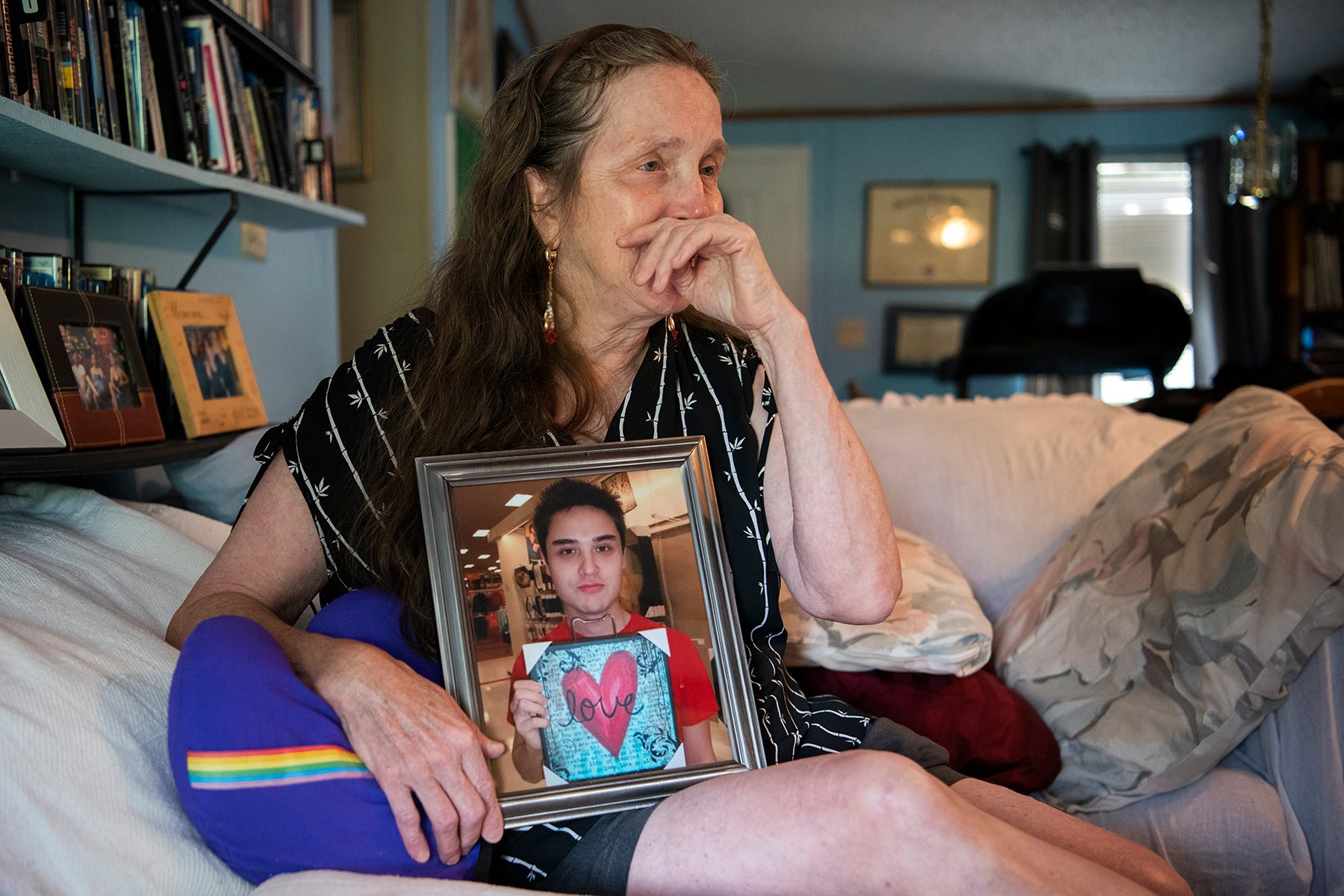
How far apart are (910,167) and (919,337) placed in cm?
117

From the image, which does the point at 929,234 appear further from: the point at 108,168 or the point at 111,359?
the point at 111,359

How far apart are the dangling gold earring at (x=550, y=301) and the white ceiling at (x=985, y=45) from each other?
382 centimetres

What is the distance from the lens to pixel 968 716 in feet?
5.00

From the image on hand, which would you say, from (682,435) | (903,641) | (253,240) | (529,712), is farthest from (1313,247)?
(529,712)

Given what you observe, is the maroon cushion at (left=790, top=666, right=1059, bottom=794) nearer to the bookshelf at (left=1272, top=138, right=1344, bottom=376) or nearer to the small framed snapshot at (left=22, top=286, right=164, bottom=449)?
the small framed snapshot at (left=22, top=286, right=164, bottom=449)

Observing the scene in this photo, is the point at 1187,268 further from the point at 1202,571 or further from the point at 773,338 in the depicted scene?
the point at 773,338

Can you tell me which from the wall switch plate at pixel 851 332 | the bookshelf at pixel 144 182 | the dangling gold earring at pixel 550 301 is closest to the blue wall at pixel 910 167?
the wall switch plate at pixel 851 332

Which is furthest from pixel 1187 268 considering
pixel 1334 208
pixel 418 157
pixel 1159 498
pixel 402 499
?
pixel 402 499

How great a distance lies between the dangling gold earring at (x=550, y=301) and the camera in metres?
1.26

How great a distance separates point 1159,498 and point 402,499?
1.25 meters

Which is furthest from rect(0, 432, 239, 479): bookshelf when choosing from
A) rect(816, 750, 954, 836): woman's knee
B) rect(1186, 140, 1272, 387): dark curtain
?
rect(1186, 140, 1272, 387): dark curtain

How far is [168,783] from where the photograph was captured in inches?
36.6

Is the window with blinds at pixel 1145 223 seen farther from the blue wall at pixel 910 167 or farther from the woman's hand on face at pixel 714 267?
the woman's hand on face at pixel 714 267

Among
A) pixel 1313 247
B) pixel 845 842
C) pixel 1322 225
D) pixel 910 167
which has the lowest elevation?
pixel 845 842
